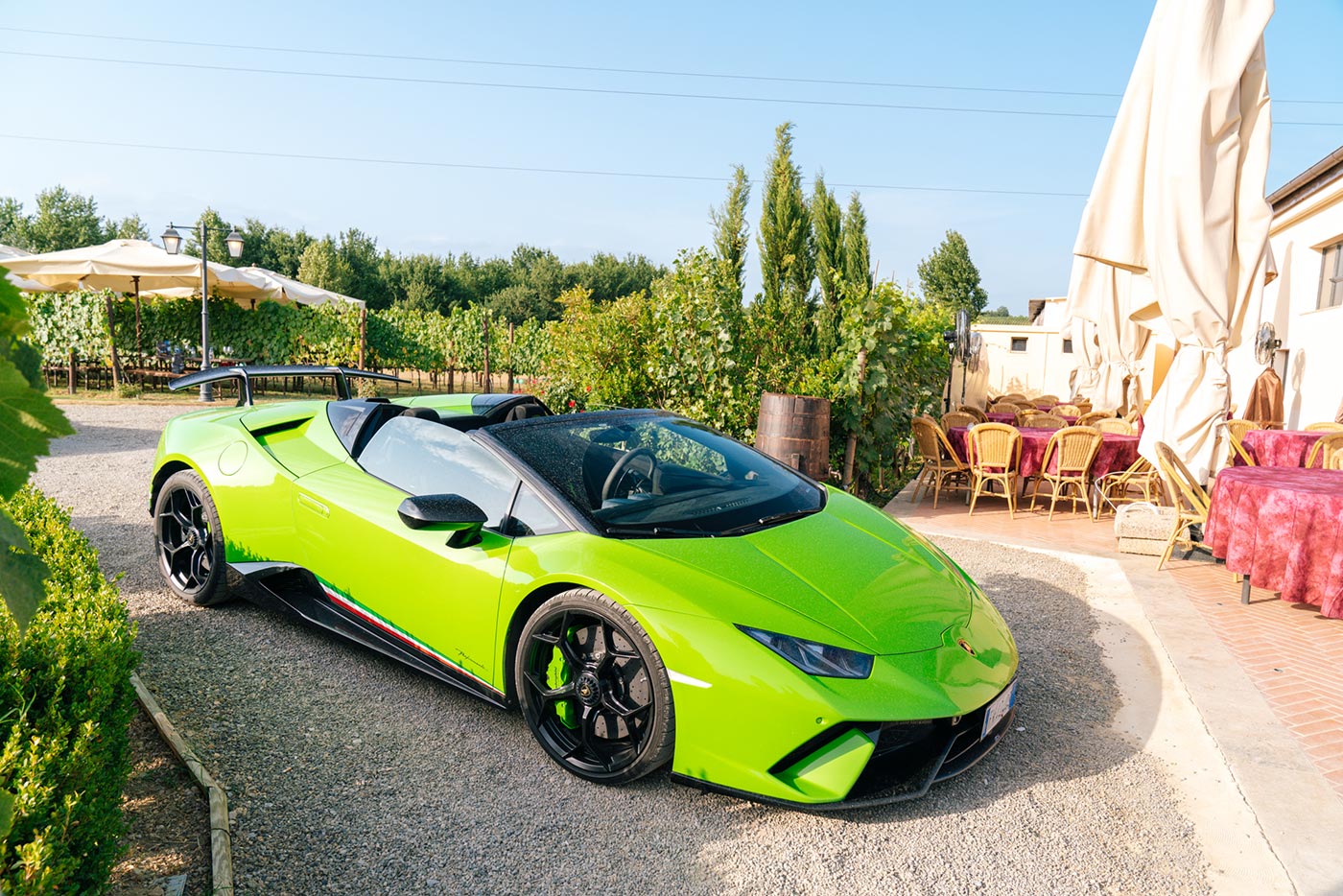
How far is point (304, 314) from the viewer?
20.8 meters

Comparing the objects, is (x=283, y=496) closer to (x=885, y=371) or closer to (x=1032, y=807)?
(x=1032, y=807)

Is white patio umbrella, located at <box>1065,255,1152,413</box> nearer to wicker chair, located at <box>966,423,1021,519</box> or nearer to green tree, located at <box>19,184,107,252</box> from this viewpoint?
wicker chair, located at <box>966,423,1021,519</box>

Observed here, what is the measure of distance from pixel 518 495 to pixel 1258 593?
15.6 feet

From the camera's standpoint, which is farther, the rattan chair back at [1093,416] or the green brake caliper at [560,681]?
the rattan chair back at [1093,416]

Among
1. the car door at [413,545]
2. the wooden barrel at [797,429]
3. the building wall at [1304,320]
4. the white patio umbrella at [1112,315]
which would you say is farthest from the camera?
the building wall at [1304,320]

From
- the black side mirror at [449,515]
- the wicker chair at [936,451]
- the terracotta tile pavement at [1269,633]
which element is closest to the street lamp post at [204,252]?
the wicker chair at [936,451]

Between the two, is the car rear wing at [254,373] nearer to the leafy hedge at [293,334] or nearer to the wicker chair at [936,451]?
the wicker chair at [936,451]

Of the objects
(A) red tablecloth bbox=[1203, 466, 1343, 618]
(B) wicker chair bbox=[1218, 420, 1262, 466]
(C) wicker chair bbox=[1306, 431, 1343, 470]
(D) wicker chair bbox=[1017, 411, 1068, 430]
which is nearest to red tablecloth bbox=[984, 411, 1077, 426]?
(D) wicker chair bbox=[1017, 411, 1068, 430]

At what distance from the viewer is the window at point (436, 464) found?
3.12 meters

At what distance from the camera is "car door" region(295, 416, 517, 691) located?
2998mm

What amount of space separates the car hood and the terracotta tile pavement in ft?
4.83

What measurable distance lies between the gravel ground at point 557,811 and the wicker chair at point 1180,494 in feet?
7.53

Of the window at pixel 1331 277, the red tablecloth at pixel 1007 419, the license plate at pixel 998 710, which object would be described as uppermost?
the window at pixel 1331 277

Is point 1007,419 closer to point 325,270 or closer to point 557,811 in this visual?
point 557,811
